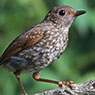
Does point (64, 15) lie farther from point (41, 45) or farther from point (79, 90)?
point (79, 90)

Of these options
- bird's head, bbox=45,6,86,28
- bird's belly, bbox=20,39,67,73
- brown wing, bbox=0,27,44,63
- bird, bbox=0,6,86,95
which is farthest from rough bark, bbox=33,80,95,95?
bird's head, bbox=45,6,86,28

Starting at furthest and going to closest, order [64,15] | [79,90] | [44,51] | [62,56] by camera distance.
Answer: [62,56]
[64,15]
[44,51]
[79,90]

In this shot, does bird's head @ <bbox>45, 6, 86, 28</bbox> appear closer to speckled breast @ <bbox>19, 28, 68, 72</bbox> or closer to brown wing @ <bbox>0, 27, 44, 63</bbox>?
speckled breast @ <bbox>19, 28, 68, 72</bbox>

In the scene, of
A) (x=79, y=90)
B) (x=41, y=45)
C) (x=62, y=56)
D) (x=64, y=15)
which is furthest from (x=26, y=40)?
(x=62, y=56)

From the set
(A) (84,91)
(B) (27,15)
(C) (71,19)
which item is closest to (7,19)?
(B) (27,15)

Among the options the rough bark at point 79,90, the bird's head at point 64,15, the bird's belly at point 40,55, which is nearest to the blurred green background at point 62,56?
the bird's head at point 64,15

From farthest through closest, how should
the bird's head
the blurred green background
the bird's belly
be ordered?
the blurred green background, the bird's head, the bird's belly

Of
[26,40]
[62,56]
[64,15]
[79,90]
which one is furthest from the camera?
[62,56]
